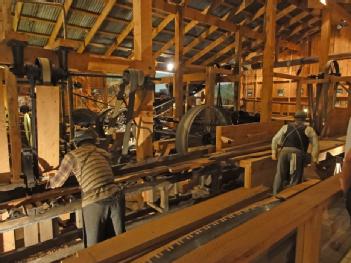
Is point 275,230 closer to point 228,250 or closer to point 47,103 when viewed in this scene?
point 228,250

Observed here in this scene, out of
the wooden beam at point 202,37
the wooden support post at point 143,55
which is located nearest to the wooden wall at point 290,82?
the wooden beam at point 202,37

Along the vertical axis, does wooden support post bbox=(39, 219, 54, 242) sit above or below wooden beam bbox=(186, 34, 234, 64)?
below

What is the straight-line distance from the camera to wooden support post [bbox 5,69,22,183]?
2570mm

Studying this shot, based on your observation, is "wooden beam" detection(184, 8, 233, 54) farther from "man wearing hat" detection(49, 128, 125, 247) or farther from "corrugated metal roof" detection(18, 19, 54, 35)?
"man wearing hat" detection(49, 128, 125, 247)

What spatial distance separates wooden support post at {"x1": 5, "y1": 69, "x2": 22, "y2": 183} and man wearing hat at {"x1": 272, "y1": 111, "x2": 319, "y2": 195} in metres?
3.83

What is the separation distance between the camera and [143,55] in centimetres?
353

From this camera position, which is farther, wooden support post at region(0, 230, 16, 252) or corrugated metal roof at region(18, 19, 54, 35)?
corrugated metal roof at region(18, 19, 54, 35)

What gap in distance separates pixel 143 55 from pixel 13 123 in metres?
1.72

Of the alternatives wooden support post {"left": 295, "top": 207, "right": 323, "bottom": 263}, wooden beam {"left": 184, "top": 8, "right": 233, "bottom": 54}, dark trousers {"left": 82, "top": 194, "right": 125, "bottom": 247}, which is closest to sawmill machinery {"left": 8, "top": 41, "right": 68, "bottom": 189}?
dark trousers {"left": 82, "top": 194, "right": 125, "bottom": 247}

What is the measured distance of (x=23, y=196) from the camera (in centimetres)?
257

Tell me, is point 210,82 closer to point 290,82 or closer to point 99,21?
point 99,21

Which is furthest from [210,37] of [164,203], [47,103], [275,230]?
[275,230]

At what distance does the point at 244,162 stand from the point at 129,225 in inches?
76.3

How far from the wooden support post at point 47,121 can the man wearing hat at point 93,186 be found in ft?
0.74
